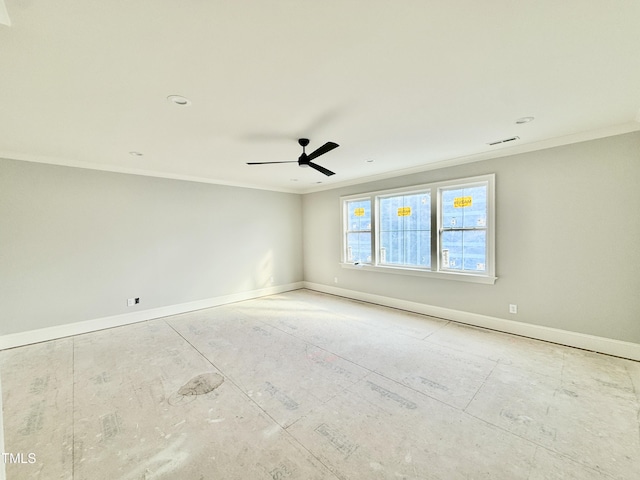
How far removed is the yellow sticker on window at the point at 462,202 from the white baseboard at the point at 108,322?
437 cm

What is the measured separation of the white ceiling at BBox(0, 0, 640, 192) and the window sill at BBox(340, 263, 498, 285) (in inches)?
76.2

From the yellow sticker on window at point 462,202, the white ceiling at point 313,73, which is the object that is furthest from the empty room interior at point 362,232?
the yellow sticker on window at point 462,202

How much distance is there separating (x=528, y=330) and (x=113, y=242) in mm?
6260

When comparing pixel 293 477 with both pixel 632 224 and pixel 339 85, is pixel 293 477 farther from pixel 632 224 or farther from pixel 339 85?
pixel 632 224

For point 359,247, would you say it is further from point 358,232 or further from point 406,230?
point 406,230

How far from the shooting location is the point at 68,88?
2129mm

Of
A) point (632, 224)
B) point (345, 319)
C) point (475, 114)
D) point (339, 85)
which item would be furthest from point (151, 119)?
point (632, 224)

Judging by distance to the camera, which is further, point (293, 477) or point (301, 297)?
point (301, 297)

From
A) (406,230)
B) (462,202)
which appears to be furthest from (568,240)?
(406,230)

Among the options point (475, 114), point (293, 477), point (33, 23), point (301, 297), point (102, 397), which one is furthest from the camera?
point (301, 297)

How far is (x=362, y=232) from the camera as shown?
5738 millimetres

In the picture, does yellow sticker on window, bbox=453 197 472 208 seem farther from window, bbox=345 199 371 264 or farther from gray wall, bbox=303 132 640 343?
window, bbox=345 199 371 264

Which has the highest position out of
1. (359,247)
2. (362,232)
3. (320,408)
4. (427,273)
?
(362,232)

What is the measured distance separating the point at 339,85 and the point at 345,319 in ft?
11.4
